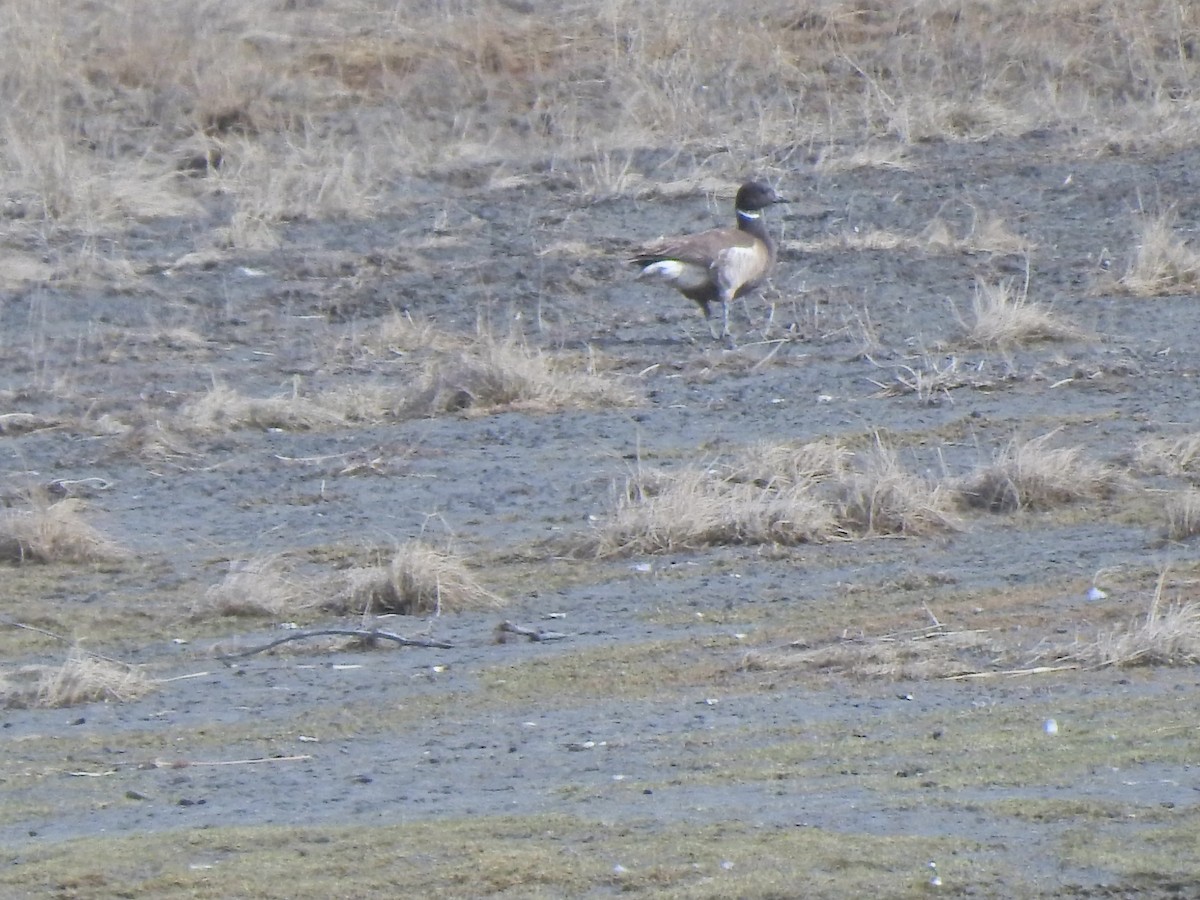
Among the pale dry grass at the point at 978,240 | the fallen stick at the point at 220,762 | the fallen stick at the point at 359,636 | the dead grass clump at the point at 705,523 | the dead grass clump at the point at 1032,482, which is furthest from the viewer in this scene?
the pale dry grass at the point at 978,240

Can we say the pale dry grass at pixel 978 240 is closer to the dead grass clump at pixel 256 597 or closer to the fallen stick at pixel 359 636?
the dead grass clump at pixel 256 597

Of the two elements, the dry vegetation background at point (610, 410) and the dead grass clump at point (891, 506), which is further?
the dead grass clump at point (891, 506)

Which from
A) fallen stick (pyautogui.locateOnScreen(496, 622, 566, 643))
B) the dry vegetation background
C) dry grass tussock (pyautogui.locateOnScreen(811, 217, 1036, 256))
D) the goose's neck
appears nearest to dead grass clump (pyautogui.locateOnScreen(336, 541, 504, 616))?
the dry vegetation background

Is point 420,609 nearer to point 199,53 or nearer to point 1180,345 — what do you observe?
point 1180,345

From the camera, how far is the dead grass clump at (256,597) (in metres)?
9.14

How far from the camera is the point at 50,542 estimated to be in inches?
404

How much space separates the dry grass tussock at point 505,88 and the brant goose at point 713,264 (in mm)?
4500

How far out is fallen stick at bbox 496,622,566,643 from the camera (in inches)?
337

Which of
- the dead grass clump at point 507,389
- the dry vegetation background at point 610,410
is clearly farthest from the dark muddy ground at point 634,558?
the dead grass clump at point 507,389

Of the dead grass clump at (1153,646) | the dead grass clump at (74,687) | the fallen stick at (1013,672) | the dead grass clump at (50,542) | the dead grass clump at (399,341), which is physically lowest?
the dead grass clump at (399,341)

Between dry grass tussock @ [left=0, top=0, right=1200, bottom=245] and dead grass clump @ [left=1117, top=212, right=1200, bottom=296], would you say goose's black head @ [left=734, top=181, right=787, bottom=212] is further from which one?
dry grass tussock @ [left=0, top=0, right=1200, bottom=245]

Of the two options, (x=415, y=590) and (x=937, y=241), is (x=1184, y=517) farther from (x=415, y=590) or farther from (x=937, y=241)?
(x=937, y=241)

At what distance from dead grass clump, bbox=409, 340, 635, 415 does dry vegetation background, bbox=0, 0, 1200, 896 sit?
1.1 inches

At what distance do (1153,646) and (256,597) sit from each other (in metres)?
3.50
